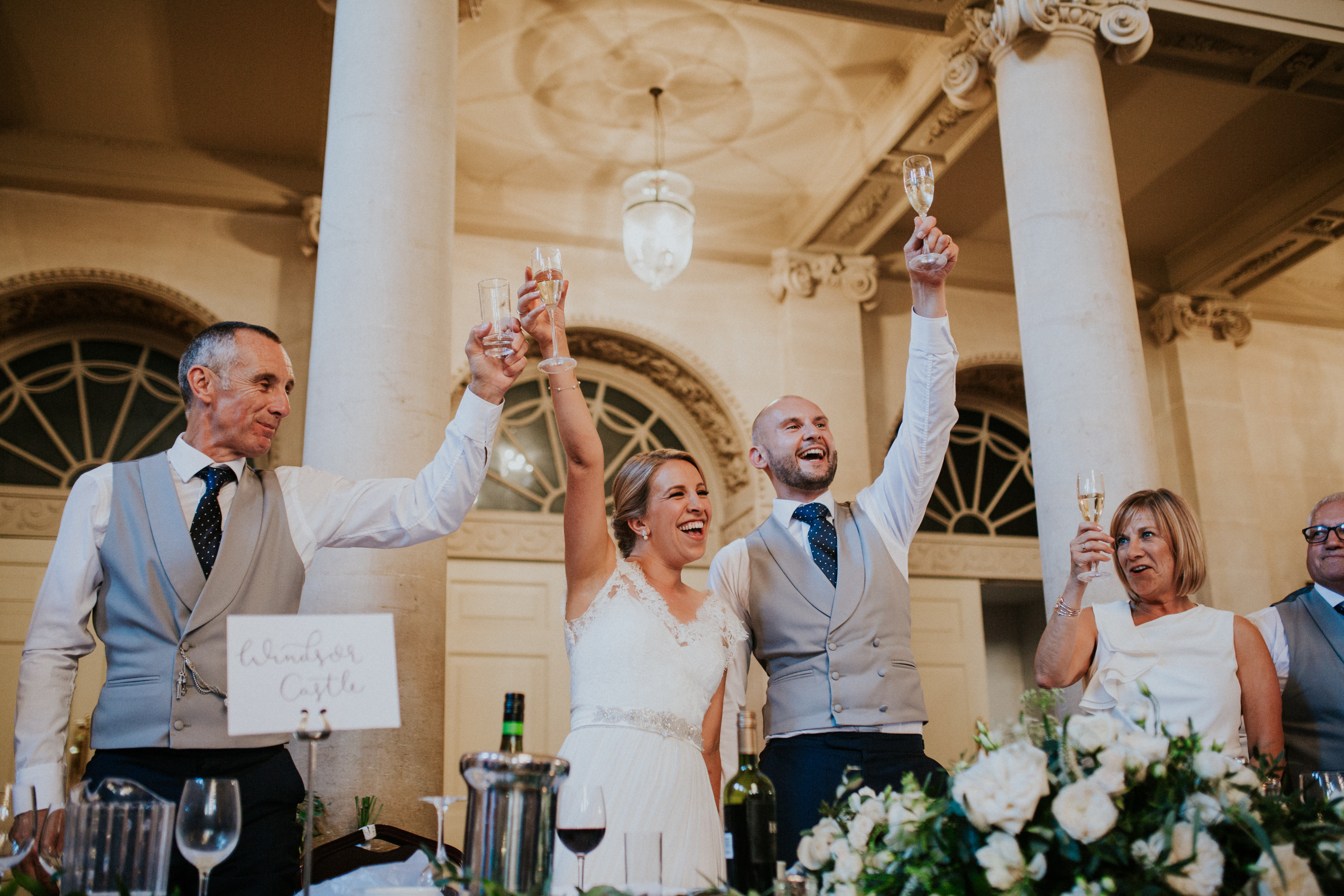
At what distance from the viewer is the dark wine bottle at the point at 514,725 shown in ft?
5.61

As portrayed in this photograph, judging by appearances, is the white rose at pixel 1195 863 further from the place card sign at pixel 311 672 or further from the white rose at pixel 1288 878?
the place card sign at pixel 311 672

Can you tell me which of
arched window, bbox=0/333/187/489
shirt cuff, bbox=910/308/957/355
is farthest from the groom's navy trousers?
arched window, bbox=0/333/187/489

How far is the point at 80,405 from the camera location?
306 inches

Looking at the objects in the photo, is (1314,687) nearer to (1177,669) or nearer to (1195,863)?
(1177,669)

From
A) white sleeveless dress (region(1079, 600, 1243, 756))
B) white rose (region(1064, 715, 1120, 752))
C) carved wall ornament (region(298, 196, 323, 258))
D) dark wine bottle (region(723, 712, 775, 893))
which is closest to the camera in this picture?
white rose (region(1064, 715, 1120, 752))

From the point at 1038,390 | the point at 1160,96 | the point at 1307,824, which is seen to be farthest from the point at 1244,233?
the point at 1307,824

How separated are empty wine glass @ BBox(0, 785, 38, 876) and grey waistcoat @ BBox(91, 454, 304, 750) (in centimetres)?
27

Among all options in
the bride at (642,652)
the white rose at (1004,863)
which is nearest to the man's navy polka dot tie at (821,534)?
the bride at (642,652)

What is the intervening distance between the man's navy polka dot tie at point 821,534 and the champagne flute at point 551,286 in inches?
36.1

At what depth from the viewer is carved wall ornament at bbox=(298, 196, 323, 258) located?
25.3 ft

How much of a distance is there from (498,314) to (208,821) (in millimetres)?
1179

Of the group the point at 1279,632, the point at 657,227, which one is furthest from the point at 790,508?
the point at 657,227

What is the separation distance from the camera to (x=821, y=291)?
8945mm

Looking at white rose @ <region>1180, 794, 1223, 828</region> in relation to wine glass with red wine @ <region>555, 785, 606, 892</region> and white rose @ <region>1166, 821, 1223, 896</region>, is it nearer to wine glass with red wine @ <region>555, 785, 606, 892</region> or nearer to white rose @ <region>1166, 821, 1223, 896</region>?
white rose @ <region>1166, 821, 1223, 896</region>
